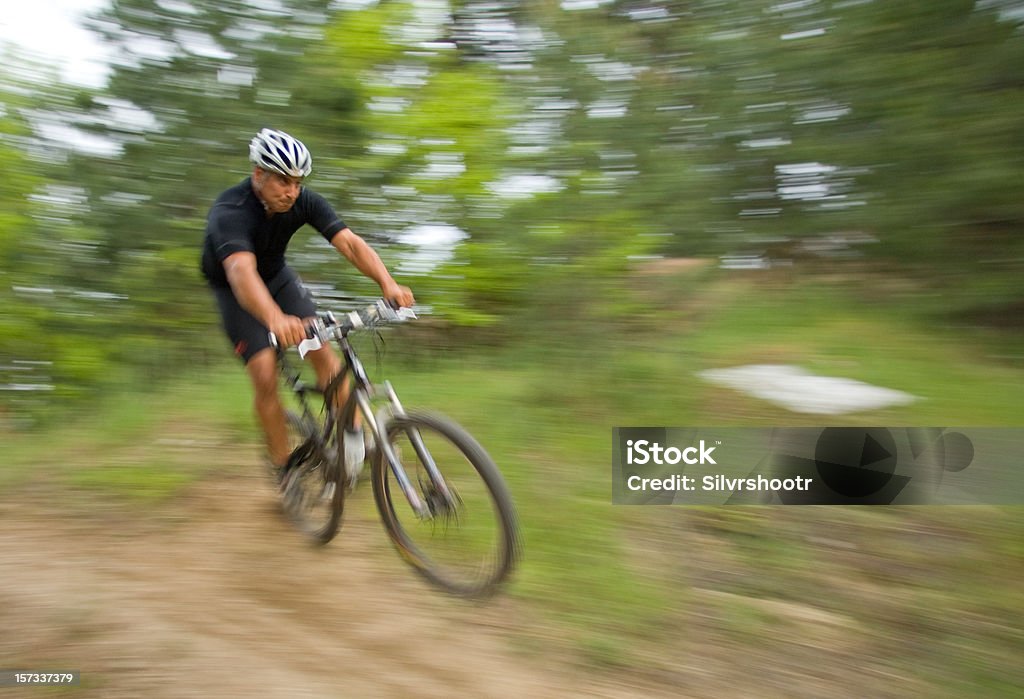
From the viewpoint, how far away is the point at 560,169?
6.90 metres

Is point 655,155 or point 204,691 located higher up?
point 655,155

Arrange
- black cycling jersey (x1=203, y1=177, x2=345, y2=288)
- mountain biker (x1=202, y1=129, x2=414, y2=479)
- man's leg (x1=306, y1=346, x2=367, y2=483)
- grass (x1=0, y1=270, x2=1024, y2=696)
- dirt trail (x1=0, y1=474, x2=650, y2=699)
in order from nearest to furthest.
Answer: dirt trail (x1=0, y1=474, x2=650, y2=699), grass (x1=0, y1=270, x2=1024, y2=696), mountain biker (x1=202, y1=129, x2=414, y2=479), black cycling jersey (x1=203, y1=177, x2=345, y2=288), man's leg (x1=306, y1=346, x2=367, y2=483)

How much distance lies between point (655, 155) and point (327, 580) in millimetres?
4354

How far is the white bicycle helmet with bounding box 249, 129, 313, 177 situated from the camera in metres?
3.56

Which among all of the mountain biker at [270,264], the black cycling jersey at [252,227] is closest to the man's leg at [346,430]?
the mountain biker at [270,264]

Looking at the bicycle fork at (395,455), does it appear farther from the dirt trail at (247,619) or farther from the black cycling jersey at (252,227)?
the black cycling jersey at (252,227)

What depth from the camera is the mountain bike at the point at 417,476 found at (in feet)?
10.9

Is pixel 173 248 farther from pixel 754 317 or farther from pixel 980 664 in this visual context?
pixel 980 664

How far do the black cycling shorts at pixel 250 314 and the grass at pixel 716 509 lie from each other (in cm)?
168

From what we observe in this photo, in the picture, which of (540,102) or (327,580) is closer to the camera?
→ (327,580)

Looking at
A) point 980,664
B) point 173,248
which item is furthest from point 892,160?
point 173,248

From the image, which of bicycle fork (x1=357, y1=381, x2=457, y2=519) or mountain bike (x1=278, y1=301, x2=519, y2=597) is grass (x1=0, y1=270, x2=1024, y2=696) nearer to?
mountain bike (x1=278, y1=301, x2=519, y2=597)

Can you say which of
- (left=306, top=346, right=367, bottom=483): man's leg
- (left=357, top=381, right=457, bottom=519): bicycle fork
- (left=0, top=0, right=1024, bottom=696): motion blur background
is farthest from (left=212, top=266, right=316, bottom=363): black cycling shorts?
(left=0, top=0, right=1024, bottom=696): motion blur background

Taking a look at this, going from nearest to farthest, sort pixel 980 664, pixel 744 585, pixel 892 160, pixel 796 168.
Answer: pixel 980 664, pixel 744 585, pixel 892 160, pixel 796 168
